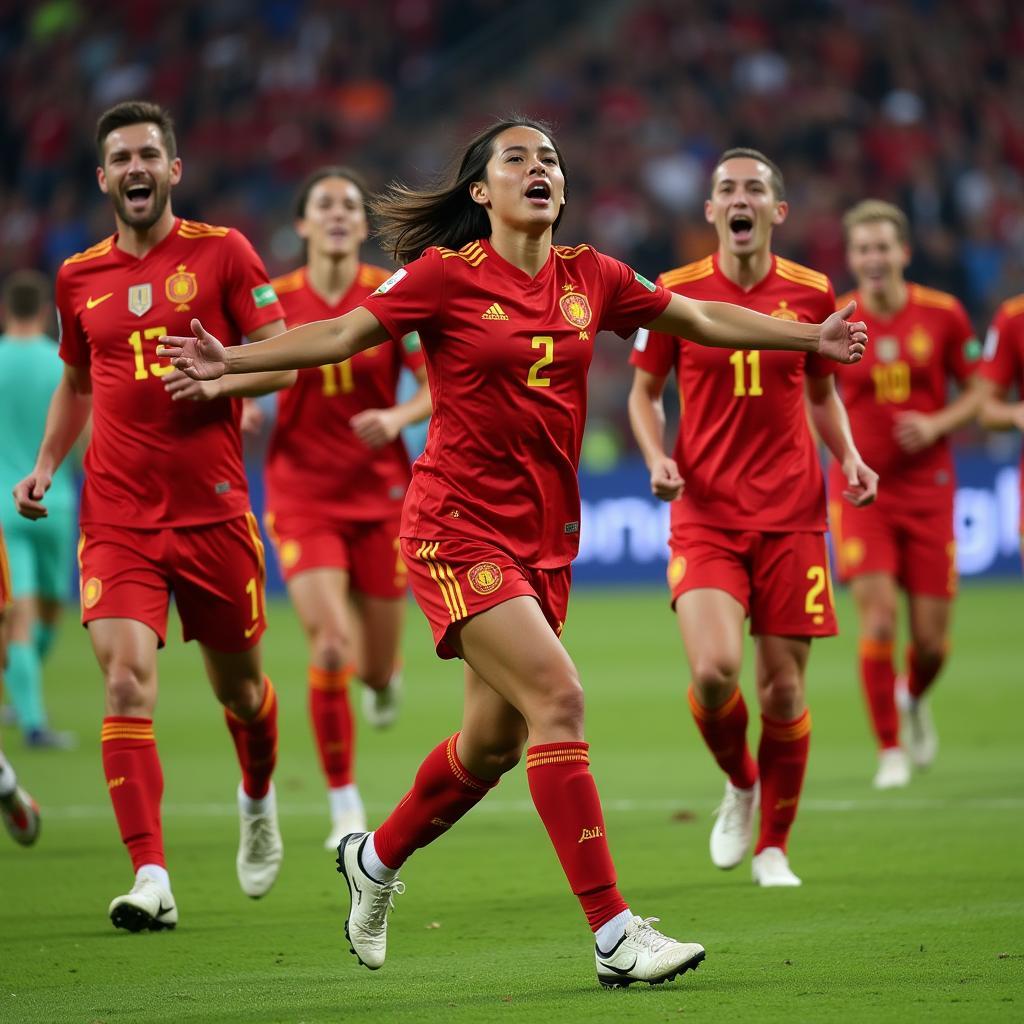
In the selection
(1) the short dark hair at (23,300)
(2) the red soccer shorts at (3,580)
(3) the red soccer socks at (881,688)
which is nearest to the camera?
(2) the red soccer shorts at (3,580)

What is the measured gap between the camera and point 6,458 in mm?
11508

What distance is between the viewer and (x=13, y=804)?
7527 mm

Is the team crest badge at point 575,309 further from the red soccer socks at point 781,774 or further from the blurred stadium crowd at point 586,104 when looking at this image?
the blurred stadium crowd at point 586,104

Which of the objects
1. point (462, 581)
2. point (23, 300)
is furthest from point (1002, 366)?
point (23, 300)

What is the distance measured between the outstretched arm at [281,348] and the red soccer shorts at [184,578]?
1.31 meters

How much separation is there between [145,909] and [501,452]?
6.48 feet

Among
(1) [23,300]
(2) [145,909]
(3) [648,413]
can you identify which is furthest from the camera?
(1) [23,300]

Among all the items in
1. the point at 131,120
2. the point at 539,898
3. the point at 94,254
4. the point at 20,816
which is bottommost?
the point at 539,898

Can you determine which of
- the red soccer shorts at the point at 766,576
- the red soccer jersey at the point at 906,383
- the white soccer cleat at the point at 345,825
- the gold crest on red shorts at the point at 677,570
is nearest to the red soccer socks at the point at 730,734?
the red soccer shorts at the point at 766,576

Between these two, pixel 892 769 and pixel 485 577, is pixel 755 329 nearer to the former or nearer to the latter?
pixel 485 577

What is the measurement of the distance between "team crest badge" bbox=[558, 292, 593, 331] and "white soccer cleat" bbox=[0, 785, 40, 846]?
11.4 feet

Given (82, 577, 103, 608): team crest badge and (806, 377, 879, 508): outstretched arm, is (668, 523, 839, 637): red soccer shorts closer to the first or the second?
(806, 377, 879, 508): outstretched arm

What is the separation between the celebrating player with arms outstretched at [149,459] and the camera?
6.27 metres

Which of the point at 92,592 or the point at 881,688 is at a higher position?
the point at 92,592
